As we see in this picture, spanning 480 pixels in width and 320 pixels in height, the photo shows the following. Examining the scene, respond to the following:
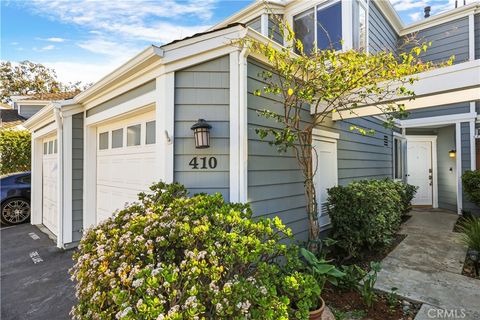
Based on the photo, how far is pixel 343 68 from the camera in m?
2.96

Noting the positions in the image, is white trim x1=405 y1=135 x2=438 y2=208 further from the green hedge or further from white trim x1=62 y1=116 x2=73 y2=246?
white trim x1=62 y1=116 x2=73 y2=246

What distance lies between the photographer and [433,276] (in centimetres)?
352

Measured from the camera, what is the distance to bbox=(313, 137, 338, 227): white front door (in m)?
4.55

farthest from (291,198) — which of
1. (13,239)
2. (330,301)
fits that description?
(13,239)

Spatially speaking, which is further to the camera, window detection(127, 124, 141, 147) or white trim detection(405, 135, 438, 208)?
white trim detection(405, 135, 438, 208)

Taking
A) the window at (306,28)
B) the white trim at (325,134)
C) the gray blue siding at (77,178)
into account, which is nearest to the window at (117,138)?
the gray blue siding at (77,178)

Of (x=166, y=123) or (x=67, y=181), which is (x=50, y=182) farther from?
(x=166, y=123)

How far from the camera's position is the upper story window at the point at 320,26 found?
17.4 ft

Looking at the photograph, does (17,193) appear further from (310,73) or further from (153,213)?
(310,73)

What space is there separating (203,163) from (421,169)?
8.40m

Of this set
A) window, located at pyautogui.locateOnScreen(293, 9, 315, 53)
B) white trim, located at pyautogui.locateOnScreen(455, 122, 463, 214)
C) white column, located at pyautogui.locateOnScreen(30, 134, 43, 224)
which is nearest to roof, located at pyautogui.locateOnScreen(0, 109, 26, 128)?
white column, located at pyautogui.locateOnScreen(30, 134, 43, 224)

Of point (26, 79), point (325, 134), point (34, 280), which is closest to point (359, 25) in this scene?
point (325, 134)

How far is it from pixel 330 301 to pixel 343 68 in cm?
272

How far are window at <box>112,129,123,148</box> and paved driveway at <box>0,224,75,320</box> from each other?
7.10 ft
